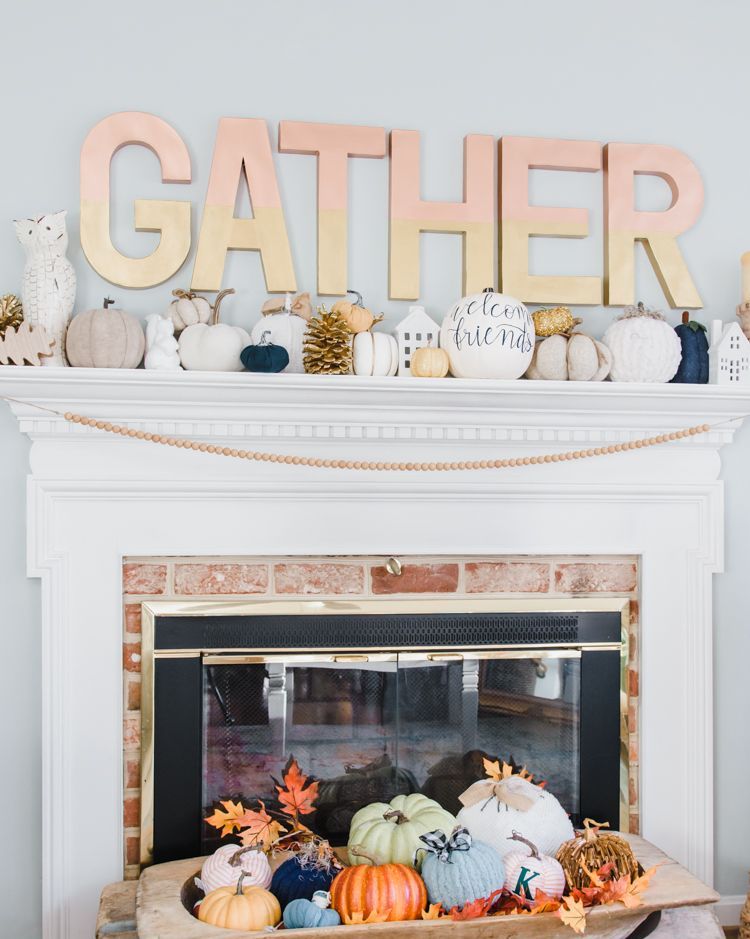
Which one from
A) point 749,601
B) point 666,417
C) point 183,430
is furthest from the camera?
point 749,601

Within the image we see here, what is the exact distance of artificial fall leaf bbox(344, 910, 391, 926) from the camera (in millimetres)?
1580

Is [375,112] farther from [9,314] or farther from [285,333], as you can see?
[9,314]

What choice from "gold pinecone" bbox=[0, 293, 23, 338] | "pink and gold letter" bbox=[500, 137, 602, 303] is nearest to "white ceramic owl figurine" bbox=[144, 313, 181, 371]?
"gold pinecone" bbox=[0, 293, 23, 338]

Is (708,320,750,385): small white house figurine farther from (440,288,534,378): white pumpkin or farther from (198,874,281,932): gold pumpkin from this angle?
(198,874,281,932): gold pumpkin

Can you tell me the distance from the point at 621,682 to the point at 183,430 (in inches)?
44.9

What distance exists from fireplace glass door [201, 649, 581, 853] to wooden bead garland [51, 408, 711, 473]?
0.43m

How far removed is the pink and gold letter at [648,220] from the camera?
2061mm

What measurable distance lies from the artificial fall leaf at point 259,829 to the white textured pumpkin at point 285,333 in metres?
0.91

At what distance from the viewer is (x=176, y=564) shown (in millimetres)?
1943

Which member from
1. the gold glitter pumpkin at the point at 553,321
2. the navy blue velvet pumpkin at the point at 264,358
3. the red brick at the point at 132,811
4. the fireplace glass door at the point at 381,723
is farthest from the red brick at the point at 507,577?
the red brick at the point at 132,811

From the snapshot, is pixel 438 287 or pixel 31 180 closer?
pixel 31 180


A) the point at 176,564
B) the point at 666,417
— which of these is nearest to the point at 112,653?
the point at 176,564

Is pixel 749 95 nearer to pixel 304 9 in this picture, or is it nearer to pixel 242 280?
pixel 304 9

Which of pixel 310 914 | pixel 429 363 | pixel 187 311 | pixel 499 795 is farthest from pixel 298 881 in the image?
pixel 187 311
